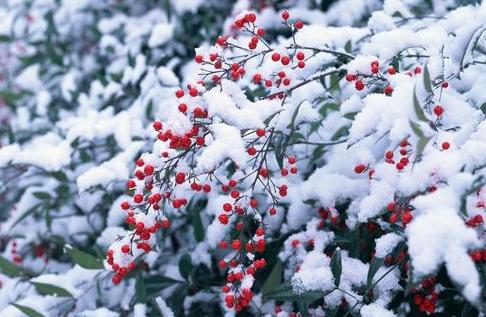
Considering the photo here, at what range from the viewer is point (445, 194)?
1.33 meters

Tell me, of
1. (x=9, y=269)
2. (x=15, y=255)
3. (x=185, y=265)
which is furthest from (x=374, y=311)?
(x=15, y=255)

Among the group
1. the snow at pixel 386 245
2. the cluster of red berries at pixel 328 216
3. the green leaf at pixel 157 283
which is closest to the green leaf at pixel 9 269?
the green leaf at pixel 157 283

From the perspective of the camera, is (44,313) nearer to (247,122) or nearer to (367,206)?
(247,122)

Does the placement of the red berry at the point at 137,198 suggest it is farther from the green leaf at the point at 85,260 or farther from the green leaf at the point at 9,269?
the green leaf at the point at 9,269

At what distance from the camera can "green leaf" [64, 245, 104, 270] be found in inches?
87.4

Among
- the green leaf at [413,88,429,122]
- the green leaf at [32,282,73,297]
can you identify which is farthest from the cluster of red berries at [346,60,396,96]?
the green leaf at [32,282,73,297]

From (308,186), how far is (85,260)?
946mm

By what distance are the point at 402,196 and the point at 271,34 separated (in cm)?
248

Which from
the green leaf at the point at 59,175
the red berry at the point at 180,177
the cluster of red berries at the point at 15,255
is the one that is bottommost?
the cluster of red berries at the point at 15,255

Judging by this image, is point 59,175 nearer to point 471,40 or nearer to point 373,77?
point 373,77

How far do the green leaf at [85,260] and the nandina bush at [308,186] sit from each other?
0.04 feet

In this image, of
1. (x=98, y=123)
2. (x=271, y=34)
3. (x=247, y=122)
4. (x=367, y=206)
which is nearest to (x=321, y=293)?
(x=367, y=206)

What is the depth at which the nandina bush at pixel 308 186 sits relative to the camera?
1.47m

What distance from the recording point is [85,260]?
7.36 feet
